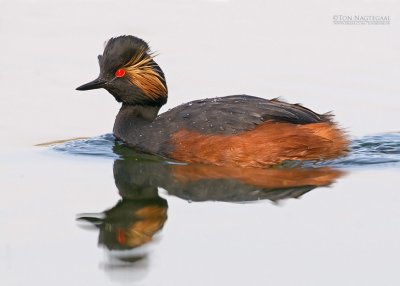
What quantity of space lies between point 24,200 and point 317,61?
597 centimetres

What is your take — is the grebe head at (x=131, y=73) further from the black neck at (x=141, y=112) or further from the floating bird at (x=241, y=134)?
the floating bird at (x=241, y=134)

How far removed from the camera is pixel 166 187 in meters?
9.77

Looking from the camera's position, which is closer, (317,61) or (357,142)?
(357,142)

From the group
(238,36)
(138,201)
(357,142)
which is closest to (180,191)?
(138,201)

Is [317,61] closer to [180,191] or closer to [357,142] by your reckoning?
[357,142]

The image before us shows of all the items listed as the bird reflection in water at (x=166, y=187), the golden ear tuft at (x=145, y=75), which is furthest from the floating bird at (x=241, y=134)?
the golden ear tuft at (x=145, y=75)

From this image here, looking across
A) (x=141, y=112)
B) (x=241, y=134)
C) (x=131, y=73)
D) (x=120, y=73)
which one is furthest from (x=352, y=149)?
(x=120, y=73)

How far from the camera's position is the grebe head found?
11250mm

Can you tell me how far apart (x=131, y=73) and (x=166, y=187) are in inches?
81.2

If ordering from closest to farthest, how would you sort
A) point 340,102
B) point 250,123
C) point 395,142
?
point 250,123 < point 395,142 < point 340,102

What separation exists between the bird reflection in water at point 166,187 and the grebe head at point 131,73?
2.63 ft

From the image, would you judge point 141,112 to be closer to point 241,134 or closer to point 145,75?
point 145,75

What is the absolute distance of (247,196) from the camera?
9305 millimetres

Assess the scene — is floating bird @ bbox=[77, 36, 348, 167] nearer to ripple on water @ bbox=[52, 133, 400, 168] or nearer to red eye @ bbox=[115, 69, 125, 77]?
ripple on water @ bbox=[52, 133, 400, 168]
